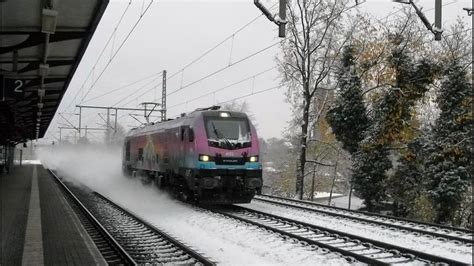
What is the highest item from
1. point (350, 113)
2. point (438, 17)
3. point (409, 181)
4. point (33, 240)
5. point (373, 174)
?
point (438, 17)

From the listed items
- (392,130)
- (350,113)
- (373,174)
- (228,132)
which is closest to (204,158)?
(228,132)

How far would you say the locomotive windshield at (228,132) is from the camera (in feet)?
50.3

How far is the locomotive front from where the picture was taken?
1496 centimetres

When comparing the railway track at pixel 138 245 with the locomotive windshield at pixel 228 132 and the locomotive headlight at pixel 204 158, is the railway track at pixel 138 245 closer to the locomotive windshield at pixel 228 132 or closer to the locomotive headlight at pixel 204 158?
the locomotive headlight at pixel 204 158

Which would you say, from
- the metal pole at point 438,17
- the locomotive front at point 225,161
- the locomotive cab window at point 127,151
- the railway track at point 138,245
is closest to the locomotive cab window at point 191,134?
the locomotive front at point 225,161

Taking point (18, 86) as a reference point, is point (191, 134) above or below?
below

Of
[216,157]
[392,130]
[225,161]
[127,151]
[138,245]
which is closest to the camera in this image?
[138,245]

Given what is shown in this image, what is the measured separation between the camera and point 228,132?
1571 cm

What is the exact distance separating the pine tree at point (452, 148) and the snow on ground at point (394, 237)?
940 cm

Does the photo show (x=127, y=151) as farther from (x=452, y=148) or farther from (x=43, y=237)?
(x=43, y=237)

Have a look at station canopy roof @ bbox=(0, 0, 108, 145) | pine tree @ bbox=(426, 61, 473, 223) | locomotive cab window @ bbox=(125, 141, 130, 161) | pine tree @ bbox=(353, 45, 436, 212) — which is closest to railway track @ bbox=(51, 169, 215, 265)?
station canopy roof @ bbox=(0, 0, 108, 145)

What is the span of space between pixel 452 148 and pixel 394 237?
12111 millimetres

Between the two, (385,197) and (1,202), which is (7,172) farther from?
(385,197)

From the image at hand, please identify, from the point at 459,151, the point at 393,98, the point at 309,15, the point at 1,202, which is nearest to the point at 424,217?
the point at 459,151
